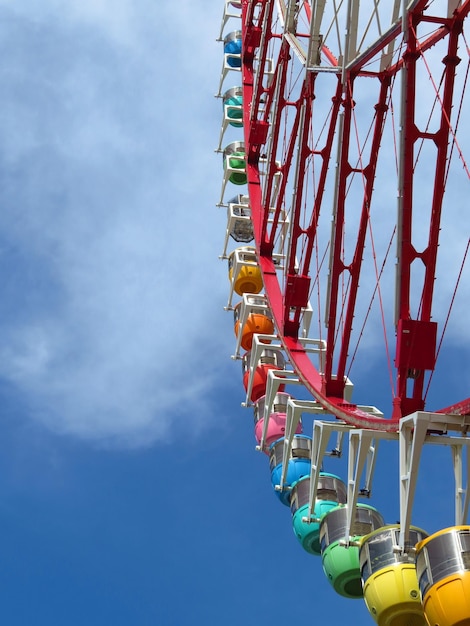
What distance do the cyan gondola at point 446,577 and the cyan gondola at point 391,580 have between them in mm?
1311

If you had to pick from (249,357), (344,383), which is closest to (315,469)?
(344,383)

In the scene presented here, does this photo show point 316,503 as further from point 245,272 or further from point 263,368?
point 245,272

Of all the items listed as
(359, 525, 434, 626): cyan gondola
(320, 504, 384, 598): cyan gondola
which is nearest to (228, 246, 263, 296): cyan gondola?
(320, 504, 384, 598): cyan gondola

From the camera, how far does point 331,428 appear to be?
70.4 ft

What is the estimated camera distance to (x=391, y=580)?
1741 centimetres

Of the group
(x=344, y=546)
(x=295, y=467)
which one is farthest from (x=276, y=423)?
(x=344, y=546)

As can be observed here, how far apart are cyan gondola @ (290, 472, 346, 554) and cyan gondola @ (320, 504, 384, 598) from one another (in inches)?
83.6

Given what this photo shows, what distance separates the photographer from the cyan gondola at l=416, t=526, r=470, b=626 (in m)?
15.2

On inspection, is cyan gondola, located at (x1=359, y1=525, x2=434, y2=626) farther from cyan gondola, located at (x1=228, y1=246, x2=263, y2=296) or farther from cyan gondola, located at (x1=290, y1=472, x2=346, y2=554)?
cyan gondola, located at (x1=228, y1=246, x2=263, y2=296)

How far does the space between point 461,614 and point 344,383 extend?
9.44 meters

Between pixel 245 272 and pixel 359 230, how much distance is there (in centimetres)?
1355

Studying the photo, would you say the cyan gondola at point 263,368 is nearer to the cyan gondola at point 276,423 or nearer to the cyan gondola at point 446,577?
the cyan gondola at point 276,423

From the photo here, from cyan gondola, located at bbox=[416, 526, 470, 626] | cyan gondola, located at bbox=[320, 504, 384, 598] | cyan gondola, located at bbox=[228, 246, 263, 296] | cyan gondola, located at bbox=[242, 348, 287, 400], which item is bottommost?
cyan gondola, located at bbox=[416, 526, 470, 626]

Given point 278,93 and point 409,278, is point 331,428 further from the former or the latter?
point 278,93
